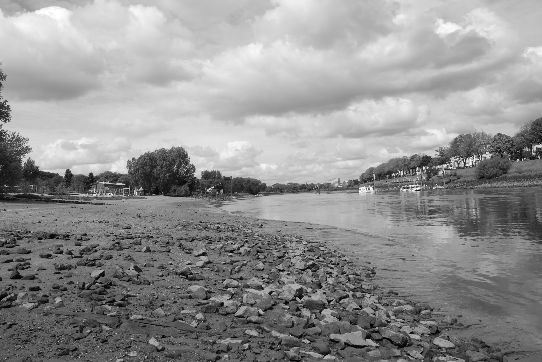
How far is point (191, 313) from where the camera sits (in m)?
8.66

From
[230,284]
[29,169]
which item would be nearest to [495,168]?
[29,169]

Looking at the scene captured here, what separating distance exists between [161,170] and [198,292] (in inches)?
6399

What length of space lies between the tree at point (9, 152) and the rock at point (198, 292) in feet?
168

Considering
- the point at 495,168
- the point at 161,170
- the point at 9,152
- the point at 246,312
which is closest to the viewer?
the point at 246,312

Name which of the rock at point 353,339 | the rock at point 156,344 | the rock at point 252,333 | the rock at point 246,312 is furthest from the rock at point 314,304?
the rock at point 156,344

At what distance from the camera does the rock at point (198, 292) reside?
9.81 meters

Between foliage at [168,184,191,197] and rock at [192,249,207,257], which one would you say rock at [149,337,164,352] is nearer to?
rock at [192,249,207,257]

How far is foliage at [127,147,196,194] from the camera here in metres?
166

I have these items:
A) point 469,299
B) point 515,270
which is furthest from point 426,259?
point 469,299

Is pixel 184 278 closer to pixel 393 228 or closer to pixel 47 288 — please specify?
pixel 47 288

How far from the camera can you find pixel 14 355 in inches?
243

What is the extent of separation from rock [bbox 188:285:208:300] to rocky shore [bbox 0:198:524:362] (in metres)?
0.03

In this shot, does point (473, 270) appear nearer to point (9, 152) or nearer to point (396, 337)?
point (396, 337)

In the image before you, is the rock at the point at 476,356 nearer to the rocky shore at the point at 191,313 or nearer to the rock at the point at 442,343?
the rocky shore at the point at 191,313
